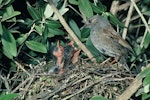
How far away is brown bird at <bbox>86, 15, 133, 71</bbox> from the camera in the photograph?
6.45 m

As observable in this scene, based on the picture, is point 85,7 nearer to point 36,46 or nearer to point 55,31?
point 55,31

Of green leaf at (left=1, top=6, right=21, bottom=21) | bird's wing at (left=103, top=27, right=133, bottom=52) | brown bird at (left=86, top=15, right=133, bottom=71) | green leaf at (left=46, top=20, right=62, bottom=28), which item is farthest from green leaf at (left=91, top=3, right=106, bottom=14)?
green leaf at (left=1, top=6, right=21, bottom=21)

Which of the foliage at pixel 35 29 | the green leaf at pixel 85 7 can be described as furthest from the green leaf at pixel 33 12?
the green leaf at pixel 85 7

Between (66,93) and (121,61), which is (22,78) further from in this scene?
(121,61)

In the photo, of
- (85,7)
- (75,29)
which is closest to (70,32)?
(85,7)

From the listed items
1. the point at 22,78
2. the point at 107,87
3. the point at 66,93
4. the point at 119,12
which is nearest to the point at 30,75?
the point at 22,78

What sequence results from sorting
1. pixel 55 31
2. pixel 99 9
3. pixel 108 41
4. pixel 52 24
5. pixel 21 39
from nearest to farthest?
1. pixel 21 39
2. pixel 52 24
3. pixel 55 31
4. pixel 99 9
5. pixel 108 41

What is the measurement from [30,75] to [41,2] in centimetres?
86

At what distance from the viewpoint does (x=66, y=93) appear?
18.2ft

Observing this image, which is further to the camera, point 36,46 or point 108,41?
point 108,41

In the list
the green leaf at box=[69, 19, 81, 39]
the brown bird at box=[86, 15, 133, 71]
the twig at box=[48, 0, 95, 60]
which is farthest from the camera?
the brown bird at box=[86, 15, 133, 71]

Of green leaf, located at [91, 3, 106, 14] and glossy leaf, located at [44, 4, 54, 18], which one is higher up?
glossy leaf, located at [44, 4, 54, 18]

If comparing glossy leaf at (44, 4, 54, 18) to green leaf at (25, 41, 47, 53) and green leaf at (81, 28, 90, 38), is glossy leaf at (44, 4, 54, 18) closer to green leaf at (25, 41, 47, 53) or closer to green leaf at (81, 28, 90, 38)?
green leaf at (25, 41, 47, 53)

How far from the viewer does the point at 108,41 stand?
6637 millimetres
